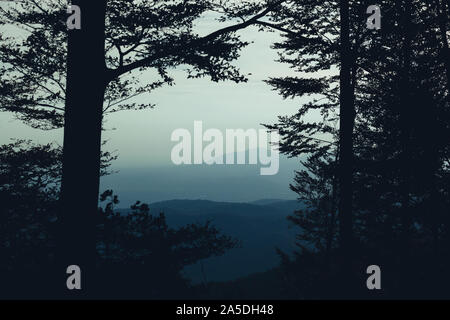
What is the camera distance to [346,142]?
11.5 m

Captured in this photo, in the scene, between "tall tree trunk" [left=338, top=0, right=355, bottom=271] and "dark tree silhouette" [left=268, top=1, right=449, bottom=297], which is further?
"tall tree trunk" [left=338, top=0, right=355, bottom=271]

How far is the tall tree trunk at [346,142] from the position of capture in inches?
421

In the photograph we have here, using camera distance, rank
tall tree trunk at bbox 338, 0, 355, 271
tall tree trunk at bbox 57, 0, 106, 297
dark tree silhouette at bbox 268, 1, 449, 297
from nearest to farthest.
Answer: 1. tall tree trunk at bbox 57, 0, 106, 297
2. dark tree silhouette at bbox 268, 1, 449, 297
3. tall tree trunk at bbox 338, 0, 355, 271

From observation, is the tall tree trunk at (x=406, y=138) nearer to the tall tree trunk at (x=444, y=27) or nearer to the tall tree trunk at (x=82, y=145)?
the tall tree trunk at (x=444, y=27)

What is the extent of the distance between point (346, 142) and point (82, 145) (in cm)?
777

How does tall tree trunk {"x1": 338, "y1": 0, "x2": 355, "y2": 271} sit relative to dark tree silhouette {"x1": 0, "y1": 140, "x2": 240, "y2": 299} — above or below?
above

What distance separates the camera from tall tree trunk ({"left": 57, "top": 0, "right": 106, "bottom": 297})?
20.8 feet

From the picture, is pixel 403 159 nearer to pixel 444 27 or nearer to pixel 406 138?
pixel 406 138

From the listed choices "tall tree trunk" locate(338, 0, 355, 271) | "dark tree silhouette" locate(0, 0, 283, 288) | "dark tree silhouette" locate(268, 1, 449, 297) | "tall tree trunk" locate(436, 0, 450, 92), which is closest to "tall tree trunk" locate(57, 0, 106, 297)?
"dark tree silhouette" locate(0, 0, 283, 288)

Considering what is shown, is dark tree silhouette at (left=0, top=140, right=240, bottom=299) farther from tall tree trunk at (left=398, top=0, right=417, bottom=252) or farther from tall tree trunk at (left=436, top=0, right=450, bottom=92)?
tall tree trunk at (left=436, top=0, right=450, bottom=92)

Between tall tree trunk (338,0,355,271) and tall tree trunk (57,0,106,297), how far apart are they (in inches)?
250

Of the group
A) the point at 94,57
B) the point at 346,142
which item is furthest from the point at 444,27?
the point at 94,57

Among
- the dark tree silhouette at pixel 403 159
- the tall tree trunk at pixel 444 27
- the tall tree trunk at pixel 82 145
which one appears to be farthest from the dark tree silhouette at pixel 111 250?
the tall tree trunk at pixel 444 27

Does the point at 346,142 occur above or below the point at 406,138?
above
